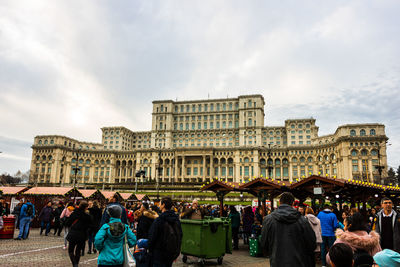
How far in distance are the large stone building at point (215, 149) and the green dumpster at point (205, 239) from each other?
273 feet

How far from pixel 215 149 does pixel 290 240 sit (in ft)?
315

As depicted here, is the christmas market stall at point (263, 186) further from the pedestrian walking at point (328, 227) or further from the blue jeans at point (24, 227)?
the blue jeans at point (24, 227)

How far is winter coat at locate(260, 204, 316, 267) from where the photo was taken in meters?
4.73

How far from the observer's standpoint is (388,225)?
731 cm

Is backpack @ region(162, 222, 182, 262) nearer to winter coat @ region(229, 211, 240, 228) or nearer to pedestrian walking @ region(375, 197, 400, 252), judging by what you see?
pedestrian walking @ region(375, 197, 400, 252)

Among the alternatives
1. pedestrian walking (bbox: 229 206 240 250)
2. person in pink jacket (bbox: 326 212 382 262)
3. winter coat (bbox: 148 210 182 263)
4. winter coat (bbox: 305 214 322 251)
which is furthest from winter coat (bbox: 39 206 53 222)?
person in pink jacket (bbox: 326 212 382 262)

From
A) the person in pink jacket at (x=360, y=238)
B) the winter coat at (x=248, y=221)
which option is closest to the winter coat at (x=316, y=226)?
the person in pink jacket at (x=360, y=238)

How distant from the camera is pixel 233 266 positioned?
34.2 feet

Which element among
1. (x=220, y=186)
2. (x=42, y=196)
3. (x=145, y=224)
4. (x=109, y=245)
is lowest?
(x=42, y=196)

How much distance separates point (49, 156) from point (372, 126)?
4705 inches

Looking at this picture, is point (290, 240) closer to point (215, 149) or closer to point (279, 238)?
point (279, 238)

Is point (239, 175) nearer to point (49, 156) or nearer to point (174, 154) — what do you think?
point (174, 154)

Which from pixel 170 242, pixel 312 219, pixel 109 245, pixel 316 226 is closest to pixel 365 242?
pixel 170 242

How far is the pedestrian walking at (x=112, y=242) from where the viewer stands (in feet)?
18.4
